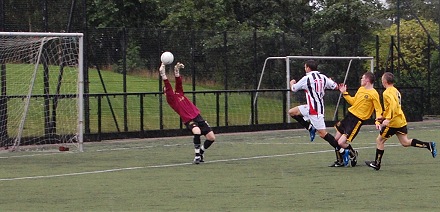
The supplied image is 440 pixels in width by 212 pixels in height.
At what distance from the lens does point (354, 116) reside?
1788 cm

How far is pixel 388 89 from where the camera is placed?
16969 millimetres

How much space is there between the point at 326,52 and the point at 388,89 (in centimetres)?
1803

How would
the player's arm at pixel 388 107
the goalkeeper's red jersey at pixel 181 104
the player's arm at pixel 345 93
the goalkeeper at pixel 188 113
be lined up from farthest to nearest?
the goalkeeper's red jersey at pixel 181 104
the goalkeeper at pixel 188 113
the player's arm at pixel 345 93
the player's arm at pixel 388 107

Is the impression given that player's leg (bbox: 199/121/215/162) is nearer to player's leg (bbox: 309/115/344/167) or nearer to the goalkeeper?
the goalkeeper

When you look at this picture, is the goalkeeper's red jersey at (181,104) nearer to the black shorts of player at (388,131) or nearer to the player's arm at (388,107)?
the black shorts of player at (388,131)

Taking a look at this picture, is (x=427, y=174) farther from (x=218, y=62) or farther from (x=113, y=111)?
(x=218, y=62)

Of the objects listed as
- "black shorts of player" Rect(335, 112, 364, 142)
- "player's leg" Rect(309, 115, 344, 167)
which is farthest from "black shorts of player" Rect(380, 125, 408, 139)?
"player's leg" Rect(309, 115, 344, 167)

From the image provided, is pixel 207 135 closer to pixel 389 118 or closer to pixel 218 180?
pixel 218 180

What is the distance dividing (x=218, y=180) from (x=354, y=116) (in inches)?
142

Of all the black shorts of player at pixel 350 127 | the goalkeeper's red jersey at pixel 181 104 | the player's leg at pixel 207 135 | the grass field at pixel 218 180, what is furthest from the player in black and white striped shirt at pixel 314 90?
the goalkeeper's red jersey at pixel 181 104

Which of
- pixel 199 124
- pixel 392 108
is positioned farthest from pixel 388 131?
pixel 199 124

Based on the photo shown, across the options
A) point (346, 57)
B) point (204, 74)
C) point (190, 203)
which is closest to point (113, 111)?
point (204, 74)

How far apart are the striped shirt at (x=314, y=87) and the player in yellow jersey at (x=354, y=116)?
14.2 inches

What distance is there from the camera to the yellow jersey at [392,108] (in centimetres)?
1671
